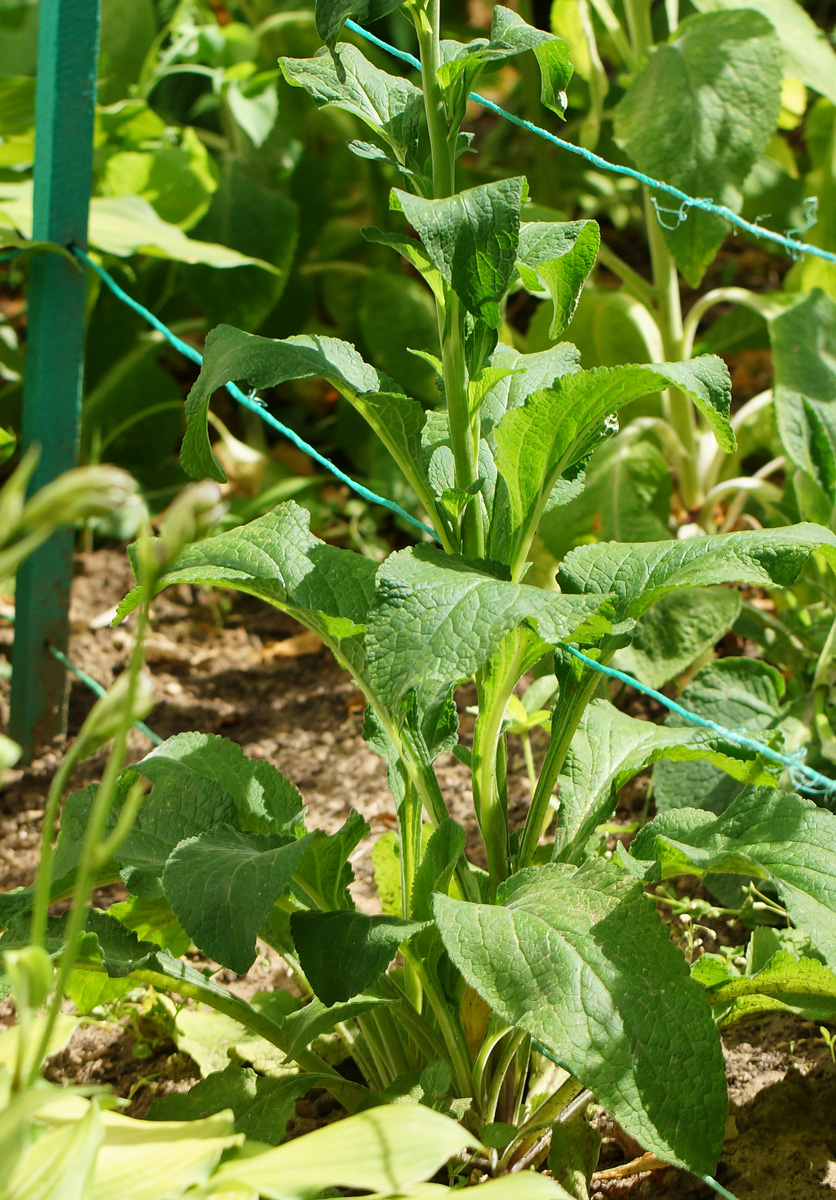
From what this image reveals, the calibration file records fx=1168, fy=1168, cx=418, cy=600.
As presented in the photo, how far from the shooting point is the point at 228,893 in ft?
2.88

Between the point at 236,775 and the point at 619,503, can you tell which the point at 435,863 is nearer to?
the point at 236,775

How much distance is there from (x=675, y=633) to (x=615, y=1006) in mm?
816

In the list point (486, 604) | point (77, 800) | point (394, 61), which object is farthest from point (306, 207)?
point (486, 604)

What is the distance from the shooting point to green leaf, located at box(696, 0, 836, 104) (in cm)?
192

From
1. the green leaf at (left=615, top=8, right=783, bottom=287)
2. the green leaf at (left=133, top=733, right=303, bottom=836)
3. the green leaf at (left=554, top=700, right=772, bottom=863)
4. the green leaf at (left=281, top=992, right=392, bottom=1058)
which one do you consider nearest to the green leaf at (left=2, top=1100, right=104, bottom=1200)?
the green leaf at (left=281, top=992, right=392, bottom=1058)

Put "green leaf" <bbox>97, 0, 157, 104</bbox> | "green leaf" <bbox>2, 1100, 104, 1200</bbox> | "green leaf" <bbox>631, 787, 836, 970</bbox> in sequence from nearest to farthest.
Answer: "green leaf" <bbox>2, 1100, 104, 1200</bbox> → "green leaf" <bbox>631, 787, 836, 970</bbox> → "green leaf" <bbox>97, 0, 157, 104</bbox>

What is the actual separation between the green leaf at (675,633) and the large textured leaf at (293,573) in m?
0.60

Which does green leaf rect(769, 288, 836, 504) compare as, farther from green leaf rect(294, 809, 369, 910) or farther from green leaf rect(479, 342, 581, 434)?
green leaf rect(294, 809, 369, 910)

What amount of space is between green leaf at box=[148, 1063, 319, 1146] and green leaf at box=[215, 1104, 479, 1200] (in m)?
0.27

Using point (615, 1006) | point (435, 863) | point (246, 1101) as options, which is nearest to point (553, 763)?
point (435, 863)

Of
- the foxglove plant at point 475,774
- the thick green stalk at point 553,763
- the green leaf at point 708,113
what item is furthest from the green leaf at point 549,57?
the green leaf at point 708,113

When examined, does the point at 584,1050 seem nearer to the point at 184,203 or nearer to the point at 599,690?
the point at 599,690

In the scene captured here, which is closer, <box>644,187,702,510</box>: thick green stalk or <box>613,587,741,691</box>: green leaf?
<box>613,587,741,691</box>: green leaf

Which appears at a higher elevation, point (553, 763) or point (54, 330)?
point (54, 330)
